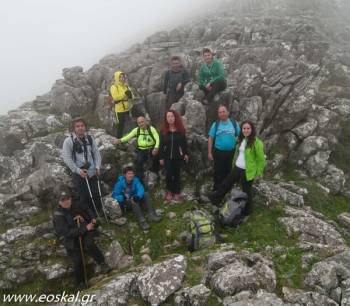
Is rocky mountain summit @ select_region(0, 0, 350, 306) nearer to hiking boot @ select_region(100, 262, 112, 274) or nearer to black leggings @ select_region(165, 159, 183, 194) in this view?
hiking boot @ select_region(100, 262, 112, 274)

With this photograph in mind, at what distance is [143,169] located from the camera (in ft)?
61.0

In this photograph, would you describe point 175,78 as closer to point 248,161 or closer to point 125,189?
point 125,189

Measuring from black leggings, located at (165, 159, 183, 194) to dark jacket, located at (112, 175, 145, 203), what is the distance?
1.78 metres

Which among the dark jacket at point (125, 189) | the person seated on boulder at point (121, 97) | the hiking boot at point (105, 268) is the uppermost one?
the person seated on boulder at point (121, 97)

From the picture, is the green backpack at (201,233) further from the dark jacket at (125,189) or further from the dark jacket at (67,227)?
the dark jacket at (67,227)

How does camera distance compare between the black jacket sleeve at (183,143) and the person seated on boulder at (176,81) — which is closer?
the black jacket sleeve at (183,143)

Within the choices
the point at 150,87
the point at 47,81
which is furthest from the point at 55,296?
the point at 47,81

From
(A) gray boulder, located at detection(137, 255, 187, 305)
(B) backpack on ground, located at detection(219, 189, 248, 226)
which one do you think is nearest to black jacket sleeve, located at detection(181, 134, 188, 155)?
(B) backpack on ground, located at detection(219, 189, 248, 226)

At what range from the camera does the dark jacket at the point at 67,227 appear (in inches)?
513

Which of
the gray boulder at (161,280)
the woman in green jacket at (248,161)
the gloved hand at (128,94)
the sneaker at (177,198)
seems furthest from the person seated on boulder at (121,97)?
the gray boulder at (161,280)

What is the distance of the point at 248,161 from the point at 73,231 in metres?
7.98

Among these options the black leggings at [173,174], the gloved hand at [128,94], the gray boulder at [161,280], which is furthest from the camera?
the gloved hand at [128,94]

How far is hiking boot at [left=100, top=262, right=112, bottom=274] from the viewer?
13969mm

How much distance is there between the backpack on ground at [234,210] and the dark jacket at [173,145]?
130 inches
